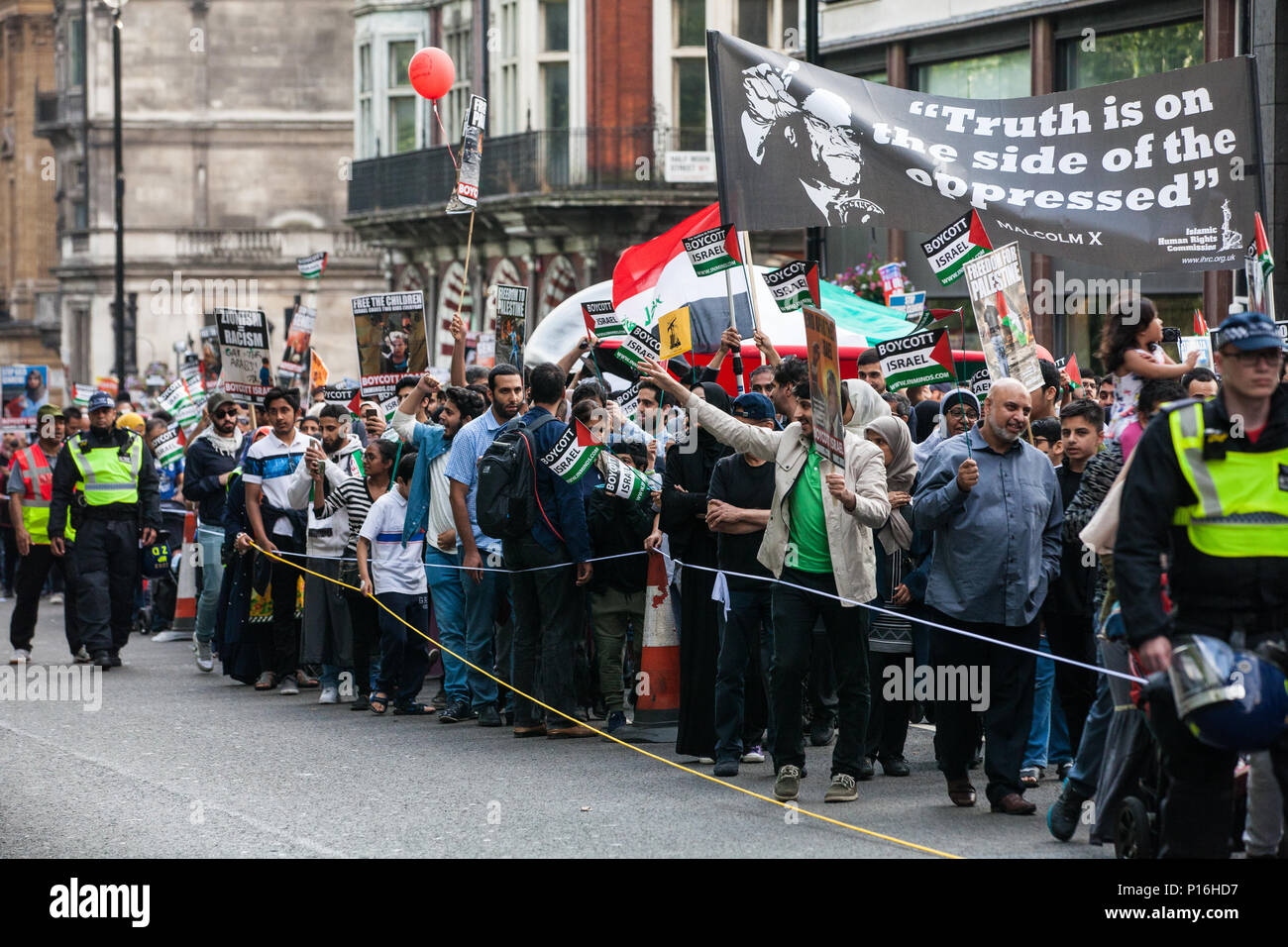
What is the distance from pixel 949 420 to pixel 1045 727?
179cm

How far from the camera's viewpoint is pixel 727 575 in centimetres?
1030

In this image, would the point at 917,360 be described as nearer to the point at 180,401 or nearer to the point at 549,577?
the point at 549,577

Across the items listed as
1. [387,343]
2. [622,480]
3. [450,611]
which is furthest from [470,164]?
[622,480]

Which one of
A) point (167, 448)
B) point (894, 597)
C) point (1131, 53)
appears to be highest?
point (1131, 53)

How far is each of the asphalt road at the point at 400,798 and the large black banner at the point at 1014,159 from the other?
310 centimetres

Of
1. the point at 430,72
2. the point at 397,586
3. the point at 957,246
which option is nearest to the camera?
the point at 957,246

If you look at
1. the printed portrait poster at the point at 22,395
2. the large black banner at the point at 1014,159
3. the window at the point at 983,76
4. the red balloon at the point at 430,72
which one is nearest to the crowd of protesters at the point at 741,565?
the large black banner at the point at 1014,159

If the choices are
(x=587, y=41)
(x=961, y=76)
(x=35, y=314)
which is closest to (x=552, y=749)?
(x=961, y=76)

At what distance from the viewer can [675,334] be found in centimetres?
1287

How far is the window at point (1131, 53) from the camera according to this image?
20.4m

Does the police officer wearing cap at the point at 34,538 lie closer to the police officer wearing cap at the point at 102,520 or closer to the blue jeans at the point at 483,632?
the police officer wearing cap at the point at 102,520

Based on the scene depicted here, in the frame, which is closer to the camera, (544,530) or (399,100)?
(544,530)

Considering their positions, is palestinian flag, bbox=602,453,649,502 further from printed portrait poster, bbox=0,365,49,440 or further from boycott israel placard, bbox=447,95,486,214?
A: printed portrait poster, bbox=0,365,49,440

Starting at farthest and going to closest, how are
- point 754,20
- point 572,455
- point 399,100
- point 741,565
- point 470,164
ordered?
point 399,100
point 754,20
point 470,164
point 572,455
point 741,565
